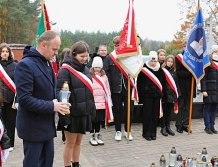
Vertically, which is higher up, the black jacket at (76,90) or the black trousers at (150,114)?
the black jacket at (76,90)

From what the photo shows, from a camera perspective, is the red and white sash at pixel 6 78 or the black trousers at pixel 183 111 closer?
the red and white sash at pixel 6 78

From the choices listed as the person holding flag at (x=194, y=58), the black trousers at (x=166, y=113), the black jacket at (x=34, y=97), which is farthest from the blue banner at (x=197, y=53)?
the black jacket at (x=34, y=97)

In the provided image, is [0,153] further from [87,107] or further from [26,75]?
[87,107]

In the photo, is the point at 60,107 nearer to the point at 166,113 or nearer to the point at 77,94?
the point at 77,94

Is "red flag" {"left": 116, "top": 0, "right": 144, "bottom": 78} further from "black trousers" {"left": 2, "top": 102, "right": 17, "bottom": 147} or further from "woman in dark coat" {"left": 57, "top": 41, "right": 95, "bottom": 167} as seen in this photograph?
"black trousers" {"left": 2, "top": 102, "right": 17, "bottom": 147}

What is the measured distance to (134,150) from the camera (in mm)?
5254

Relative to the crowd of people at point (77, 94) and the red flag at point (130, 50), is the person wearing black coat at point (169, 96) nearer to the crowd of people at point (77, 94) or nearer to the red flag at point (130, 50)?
the crowd of people at point (77, 94)

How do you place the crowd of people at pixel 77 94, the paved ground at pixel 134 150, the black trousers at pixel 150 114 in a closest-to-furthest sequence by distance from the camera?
1. the crowd of people at pixel 77 94
2. the paved ground at pixel 134 150
3. the black trousers at pixel 150 114

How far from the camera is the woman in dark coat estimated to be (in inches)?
147

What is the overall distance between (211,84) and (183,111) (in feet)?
3.04

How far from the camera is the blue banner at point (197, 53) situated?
6.21 metres

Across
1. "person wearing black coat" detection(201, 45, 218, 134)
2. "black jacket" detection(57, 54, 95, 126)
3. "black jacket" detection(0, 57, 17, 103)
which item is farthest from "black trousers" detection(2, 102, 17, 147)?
"person wearing black coat" detection(201, 45, 218, 134)

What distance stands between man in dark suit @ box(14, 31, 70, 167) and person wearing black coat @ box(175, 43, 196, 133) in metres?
4.23

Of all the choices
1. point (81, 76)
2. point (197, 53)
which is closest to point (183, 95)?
point (197, 53)
